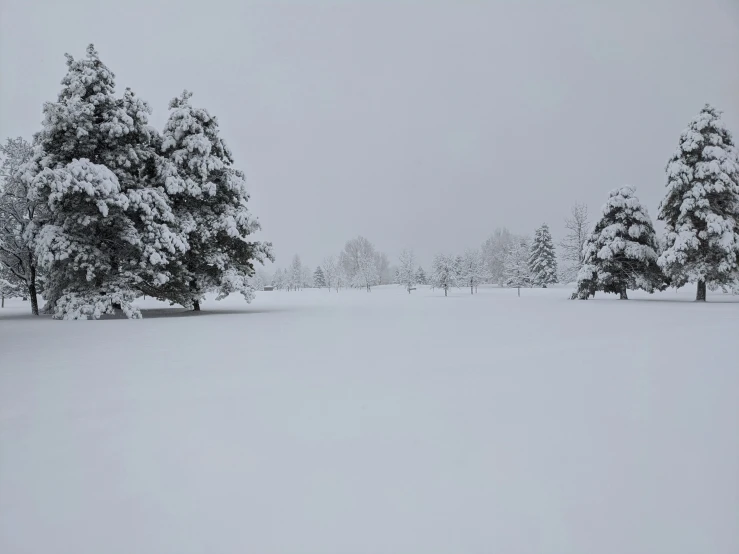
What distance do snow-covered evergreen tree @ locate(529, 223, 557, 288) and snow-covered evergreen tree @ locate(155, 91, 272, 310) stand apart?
5260 cm

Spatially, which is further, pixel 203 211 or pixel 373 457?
pixel 203 211

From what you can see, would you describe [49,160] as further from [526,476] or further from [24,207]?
[526,476]

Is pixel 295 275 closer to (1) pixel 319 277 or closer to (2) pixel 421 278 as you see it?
(1) pixel 319 277

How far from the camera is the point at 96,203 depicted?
15016mm

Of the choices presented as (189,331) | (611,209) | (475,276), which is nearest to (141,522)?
(189,331)

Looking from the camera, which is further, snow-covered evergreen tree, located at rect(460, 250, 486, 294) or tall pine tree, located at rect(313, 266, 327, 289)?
tall pine tree, located at rect(313, 266, 327, 289)

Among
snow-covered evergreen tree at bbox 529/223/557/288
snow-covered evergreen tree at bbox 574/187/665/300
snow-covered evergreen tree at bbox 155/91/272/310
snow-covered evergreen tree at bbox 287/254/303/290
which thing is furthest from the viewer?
snow-covered evergreen tree at bbox 287/254/303/290

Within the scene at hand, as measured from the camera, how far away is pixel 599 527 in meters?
2.25

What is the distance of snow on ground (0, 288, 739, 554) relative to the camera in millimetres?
2227

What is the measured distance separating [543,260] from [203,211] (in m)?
55.4

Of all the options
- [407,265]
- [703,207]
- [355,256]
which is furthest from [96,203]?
[355,256]

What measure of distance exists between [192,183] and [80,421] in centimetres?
1574

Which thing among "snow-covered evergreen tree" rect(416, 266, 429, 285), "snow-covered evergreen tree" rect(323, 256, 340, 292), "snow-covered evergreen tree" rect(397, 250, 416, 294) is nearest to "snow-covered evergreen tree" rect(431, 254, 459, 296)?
"snow-covered evergreen tree" rect(397, 250, 416, 294)

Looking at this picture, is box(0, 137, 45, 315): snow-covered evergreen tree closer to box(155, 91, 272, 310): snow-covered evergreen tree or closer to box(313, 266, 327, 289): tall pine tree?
box(155, 91, 272, 310): snow-covered evergreen tree
